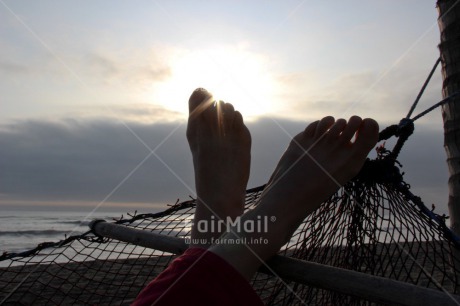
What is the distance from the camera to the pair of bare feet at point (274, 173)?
1188 millimetres

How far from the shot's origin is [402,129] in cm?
140

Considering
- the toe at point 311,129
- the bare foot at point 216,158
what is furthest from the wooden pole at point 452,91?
the bare foot at point 216,158

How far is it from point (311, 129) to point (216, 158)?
349 millimetres

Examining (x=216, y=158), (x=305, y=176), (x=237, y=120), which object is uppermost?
(x=237, y=120)

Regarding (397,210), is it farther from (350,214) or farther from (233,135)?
(233,135)

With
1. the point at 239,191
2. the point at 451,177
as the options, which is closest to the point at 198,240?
the point at 239,191

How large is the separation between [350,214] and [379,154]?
0.21m

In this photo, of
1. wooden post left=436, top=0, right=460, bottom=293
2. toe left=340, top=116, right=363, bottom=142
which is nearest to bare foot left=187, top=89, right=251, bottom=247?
toe left=340, top=116, right=363, bottom=142

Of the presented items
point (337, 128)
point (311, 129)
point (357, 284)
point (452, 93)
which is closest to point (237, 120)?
point (311, 129)

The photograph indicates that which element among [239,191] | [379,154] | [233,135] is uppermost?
[233,135]

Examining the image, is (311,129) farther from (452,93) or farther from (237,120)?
(452,93)

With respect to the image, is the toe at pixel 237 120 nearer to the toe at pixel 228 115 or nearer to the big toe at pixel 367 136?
the toe at pixel 228 115

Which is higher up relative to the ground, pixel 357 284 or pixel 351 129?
pixel 351 129

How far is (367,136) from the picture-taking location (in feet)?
4.83
